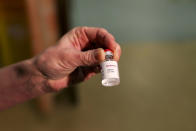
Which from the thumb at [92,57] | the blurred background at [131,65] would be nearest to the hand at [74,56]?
the thumb at [92,57]

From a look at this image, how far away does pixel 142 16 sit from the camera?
1.80m

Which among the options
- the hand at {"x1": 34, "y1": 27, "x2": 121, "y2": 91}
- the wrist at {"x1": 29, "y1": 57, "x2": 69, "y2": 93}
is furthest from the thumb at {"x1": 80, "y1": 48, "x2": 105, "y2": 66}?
the wrist at {"x1": 29, "y1": 57, "x2": 69, "y2": 93}

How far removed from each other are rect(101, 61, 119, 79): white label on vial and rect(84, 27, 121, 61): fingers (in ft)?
0.19

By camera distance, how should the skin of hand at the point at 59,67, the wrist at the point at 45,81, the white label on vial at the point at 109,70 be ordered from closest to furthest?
the white label on vial at the point at 109,70 → the skin of hand at the point at 59,67 → the wrist at the point at 45,81

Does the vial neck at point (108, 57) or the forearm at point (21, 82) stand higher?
the vial neck at point (108, 57)

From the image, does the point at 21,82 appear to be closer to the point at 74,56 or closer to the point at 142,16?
the point at 74,56

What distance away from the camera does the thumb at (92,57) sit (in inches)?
31.3

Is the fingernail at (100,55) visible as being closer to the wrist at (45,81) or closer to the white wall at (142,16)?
the wrist at (45,81)

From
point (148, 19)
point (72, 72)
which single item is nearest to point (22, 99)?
point (72, 72)

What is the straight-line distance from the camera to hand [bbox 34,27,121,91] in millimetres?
839

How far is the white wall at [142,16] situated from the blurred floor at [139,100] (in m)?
0.11

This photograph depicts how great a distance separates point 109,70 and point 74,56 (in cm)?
→ 14

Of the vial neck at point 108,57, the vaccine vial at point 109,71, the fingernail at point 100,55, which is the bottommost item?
the vaccine vial at point 109,71

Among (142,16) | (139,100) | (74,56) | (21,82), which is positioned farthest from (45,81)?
(142,16)
